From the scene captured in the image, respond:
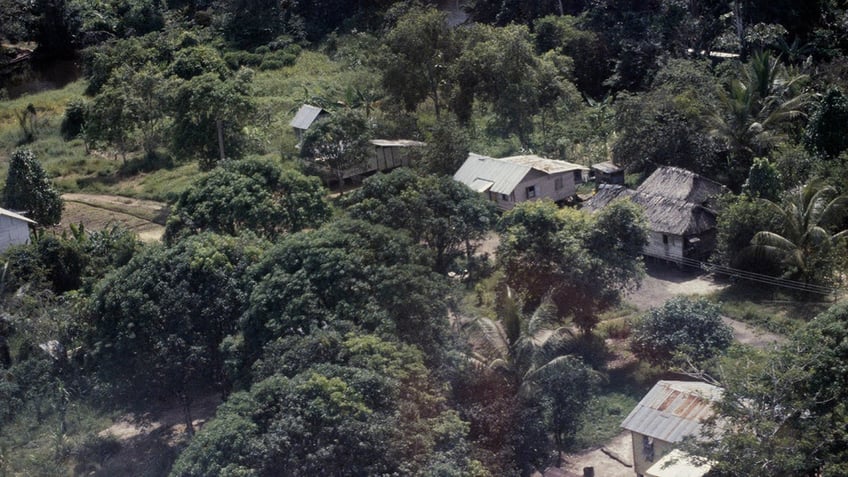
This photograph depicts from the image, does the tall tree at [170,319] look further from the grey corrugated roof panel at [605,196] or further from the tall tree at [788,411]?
the tall tree at [788,411]

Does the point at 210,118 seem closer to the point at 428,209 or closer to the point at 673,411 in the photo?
the point at 428,209

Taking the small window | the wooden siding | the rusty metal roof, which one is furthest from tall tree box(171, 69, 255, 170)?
the small window

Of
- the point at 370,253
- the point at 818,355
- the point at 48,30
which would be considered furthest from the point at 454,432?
the point at 48,30

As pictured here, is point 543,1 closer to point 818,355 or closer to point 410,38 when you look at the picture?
point 410,38

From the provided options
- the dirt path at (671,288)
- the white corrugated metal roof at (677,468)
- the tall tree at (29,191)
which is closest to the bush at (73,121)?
the tall tree at (29,191)

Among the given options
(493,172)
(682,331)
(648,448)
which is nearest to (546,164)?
(493,172)

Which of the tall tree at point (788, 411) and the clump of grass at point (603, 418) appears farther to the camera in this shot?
the clump of grass at point (603, 418)
